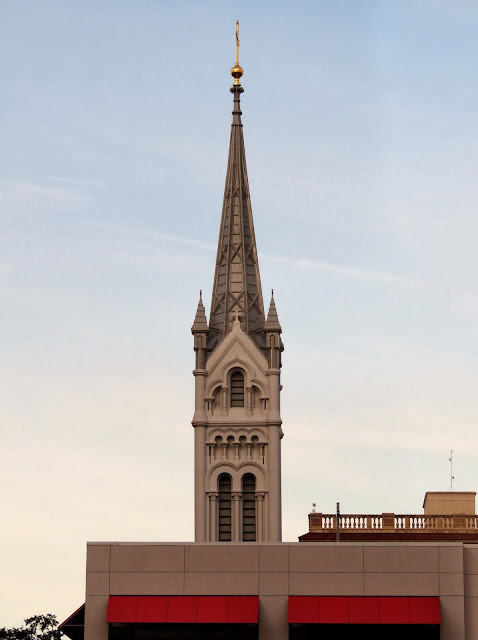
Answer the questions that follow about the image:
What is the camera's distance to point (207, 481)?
120438 millimetres

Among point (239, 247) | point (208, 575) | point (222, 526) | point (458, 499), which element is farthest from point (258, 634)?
point (239, 247)

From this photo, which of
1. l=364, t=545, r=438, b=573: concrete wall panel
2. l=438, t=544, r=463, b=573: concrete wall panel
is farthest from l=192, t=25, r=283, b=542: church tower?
l=438, t=544, r=463, b=573: concrete wall panel

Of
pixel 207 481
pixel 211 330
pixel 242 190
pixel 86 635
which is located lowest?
pixel 86 635

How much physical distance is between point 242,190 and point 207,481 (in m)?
21.9

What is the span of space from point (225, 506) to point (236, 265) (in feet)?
57.8

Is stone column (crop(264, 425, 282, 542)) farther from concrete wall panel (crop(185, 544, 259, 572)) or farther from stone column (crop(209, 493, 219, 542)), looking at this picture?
concrete wall panel (crop(185, 544, 259, 572))

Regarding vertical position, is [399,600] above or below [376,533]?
below

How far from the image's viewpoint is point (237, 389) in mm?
124312

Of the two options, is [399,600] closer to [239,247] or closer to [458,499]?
[458,499]

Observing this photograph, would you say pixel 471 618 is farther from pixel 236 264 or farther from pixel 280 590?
pixel 236 264

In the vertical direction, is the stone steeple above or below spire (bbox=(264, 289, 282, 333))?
above

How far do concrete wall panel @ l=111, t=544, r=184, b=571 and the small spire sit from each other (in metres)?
52.3

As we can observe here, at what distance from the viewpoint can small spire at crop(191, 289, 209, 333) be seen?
125 m

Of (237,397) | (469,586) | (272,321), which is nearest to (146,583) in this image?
(469,586)
